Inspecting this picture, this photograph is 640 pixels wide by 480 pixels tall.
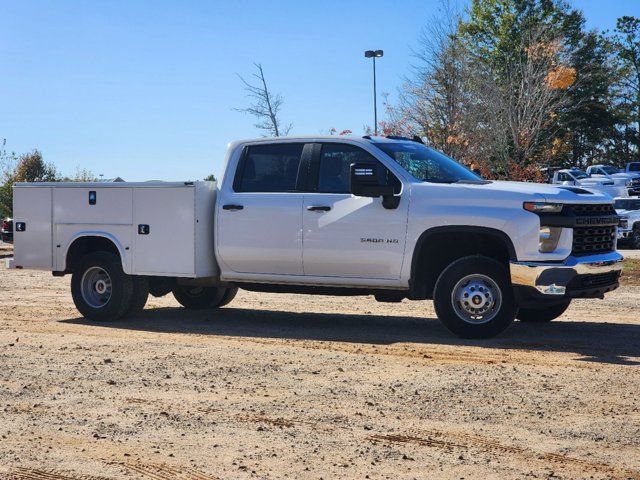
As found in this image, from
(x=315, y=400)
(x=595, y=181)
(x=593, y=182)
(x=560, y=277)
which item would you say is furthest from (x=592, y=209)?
(x=595, y=181)

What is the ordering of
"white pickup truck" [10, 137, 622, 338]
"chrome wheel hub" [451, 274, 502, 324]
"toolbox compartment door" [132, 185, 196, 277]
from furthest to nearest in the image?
"toolbox compartment door" [132, 185, 196, 277] → "chrome wheel hub" [451, 274, 502, 324] → "white pickup truck" [10, 137, 622, 338]

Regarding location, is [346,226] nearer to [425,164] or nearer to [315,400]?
[425,164]

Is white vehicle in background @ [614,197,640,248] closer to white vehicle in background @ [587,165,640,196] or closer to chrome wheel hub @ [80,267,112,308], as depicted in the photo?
white vehicle in background @ [587,165,640,196]

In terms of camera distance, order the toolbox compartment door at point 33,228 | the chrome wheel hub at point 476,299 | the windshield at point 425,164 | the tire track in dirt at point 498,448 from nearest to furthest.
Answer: the tire track in dirt at point 498,448
the chrome wheel hub at point 476,299
the windshield at point 425,164
the toolbox compartment door at point 33,228

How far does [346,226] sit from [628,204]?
1934 cm

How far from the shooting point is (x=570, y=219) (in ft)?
33.1

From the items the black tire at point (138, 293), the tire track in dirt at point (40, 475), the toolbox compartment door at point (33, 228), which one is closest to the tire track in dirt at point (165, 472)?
the tire track in dirt at point (40, 475)

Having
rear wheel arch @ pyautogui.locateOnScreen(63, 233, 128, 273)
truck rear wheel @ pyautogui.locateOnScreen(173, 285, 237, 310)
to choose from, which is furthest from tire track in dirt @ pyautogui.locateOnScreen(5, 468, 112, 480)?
truck rear wheel @ pyautogui.locateOnScreen(173, 285, 237, 310)

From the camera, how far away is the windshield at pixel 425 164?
35.9ft

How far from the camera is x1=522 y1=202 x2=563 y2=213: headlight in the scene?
10.1 m

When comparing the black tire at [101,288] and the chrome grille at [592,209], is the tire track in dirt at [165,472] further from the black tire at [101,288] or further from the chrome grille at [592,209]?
the black tire at [101,288]

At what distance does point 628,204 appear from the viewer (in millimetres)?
28328

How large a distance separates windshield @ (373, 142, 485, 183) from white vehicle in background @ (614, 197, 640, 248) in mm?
17507

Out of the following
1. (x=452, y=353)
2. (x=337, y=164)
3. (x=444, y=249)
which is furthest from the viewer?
(x=337, y=164)
